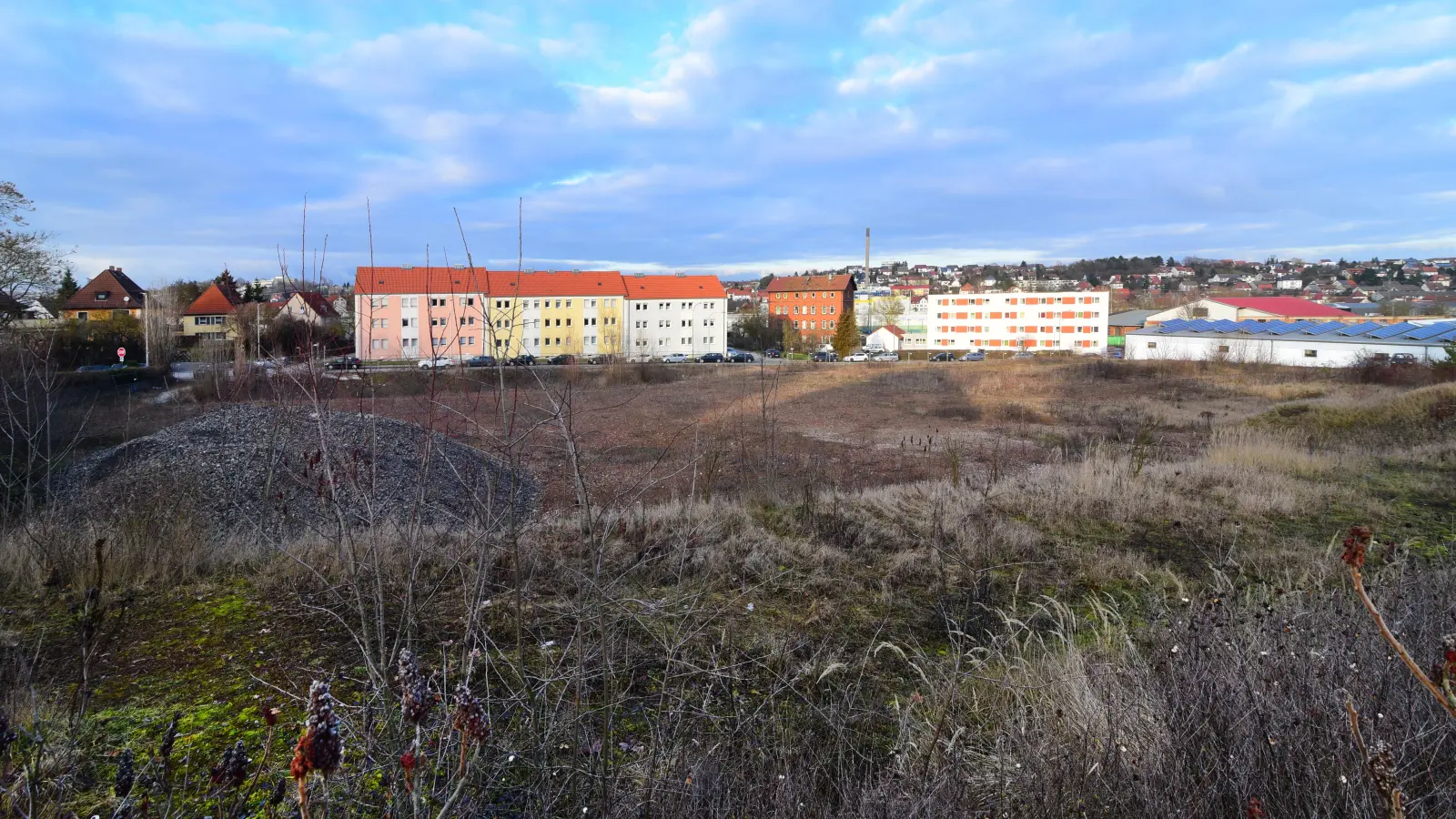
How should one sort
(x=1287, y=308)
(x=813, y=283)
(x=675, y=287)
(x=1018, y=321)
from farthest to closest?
1. (x=813, y=283)
2. (x=1018, y=321)
3. (x=1287, y=308)
4. (x=675, y=287)

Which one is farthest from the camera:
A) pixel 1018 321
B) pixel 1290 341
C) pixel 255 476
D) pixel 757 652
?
pixel 1018 321

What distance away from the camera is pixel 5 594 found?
14.7ft

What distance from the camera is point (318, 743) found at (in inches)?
38.8

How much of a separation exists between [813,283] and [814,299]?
166cm

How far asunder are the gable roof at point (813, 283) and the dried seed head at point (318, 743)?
78.3 meters

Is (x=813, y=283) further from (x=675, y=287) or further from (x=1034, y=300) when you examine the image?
(x=675, y=287)

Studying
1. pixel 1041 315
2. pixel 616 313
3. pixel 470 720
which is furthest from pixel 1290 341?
pixel 470 720

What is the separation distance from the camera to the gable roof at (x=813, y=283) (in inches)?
3066

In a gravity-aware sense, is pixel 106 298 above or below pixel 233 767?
above

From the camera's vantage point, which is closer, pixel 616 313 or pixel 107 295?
pixel 107 295

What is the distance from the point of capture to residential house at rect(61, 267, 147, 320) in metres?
40.7

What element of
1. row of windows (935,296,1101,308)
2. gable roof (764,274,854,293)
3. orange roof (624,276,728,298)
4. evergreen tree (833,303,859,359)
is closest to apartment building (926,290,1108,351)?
row of windows (935,296,1101,308)

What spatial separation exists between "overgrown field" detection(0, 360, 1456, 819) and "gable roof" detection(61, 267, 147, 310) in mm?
44918

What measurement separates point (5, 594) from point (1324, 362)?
4849 cm
